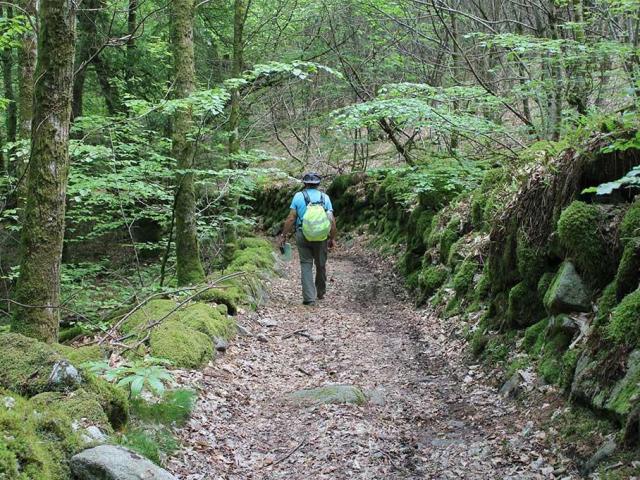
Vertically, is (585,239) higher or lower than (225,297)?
higher

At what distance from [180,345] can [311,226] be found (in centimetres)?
408

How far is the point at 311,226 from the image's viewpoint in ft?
31.1

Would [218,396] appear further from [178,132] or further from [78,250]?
[78,250]

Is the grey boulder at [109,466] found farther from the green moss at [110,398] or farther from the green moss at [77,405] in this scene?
the green moss at [110,398]

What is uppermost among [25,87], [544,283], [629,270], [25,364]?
[25,87]

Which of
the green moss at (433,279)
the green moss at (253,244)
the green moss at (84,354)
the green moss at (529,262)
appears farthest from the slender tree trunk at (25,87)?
the green moss at (529,262)

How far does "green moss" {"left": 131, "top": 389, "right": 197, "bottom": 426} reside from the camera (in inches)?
174

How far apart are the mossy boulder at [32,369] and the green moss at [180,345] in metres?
1.83

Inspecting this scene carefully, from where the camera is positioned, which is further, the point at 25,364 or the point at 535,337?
the point at 535,337

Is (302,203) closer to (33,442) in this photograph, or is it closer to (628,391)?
(628,391)

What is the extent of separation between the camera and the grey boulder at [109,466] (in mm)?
2941

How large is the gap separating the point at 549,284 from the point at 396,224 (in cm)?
876

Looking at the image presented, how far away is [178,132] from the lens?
8805 mm

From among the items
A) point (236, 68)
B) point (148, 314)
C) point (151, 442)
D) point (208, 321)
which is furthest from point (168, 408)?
point (236, 68)
